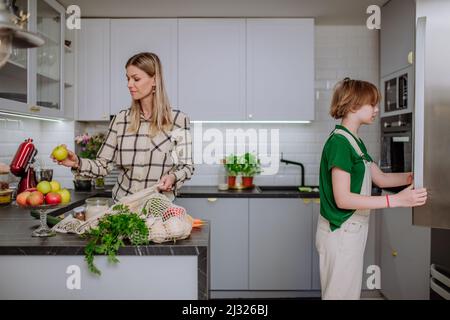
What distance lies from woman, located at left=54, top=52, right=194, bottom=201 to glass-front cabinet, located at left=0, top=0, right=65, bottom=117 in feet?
2.48

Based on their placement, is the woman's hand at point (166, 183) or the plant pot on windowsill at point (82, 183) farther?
the plant pot on windowsill at point (82, 183)

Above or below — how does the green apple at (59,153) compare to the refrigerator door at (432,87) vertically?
below

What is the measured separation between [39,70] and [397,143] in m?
2.45

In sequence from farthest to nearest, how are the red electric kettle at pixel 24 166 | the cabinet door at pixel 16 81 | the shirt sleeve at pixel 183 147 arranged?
the red electric kettle at pixel 24 166
the cabinet door at pixel 16 81
the shirt sleeve at pixel 183 147

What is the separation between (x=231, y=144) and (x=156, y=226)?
2.43 metres

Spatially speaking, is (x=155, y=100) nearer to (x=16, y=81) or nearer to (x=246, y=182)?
(x=16, y=81)

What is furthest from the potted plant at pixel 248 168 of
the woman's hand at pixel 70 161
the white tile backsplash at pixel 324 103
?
the woman's hand at pixel 70 161

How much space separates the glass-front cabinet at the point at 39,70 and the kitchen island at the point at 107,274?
124 cm

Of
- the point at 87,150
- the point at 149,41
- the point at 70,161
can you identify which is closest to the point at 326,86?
the point at 149,41

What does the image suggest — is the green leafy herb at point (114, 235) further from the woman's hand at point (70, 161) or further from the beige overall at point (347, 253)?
the beige overall at point (347, 253)

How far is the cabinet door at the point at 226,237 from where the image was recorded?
3.37m

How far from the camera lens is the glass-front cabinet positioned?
8.50 feet

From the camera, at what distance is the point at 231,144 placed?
3.89 metres

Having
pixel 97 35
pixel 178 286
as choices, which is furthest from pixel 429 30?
pixel 97 35
